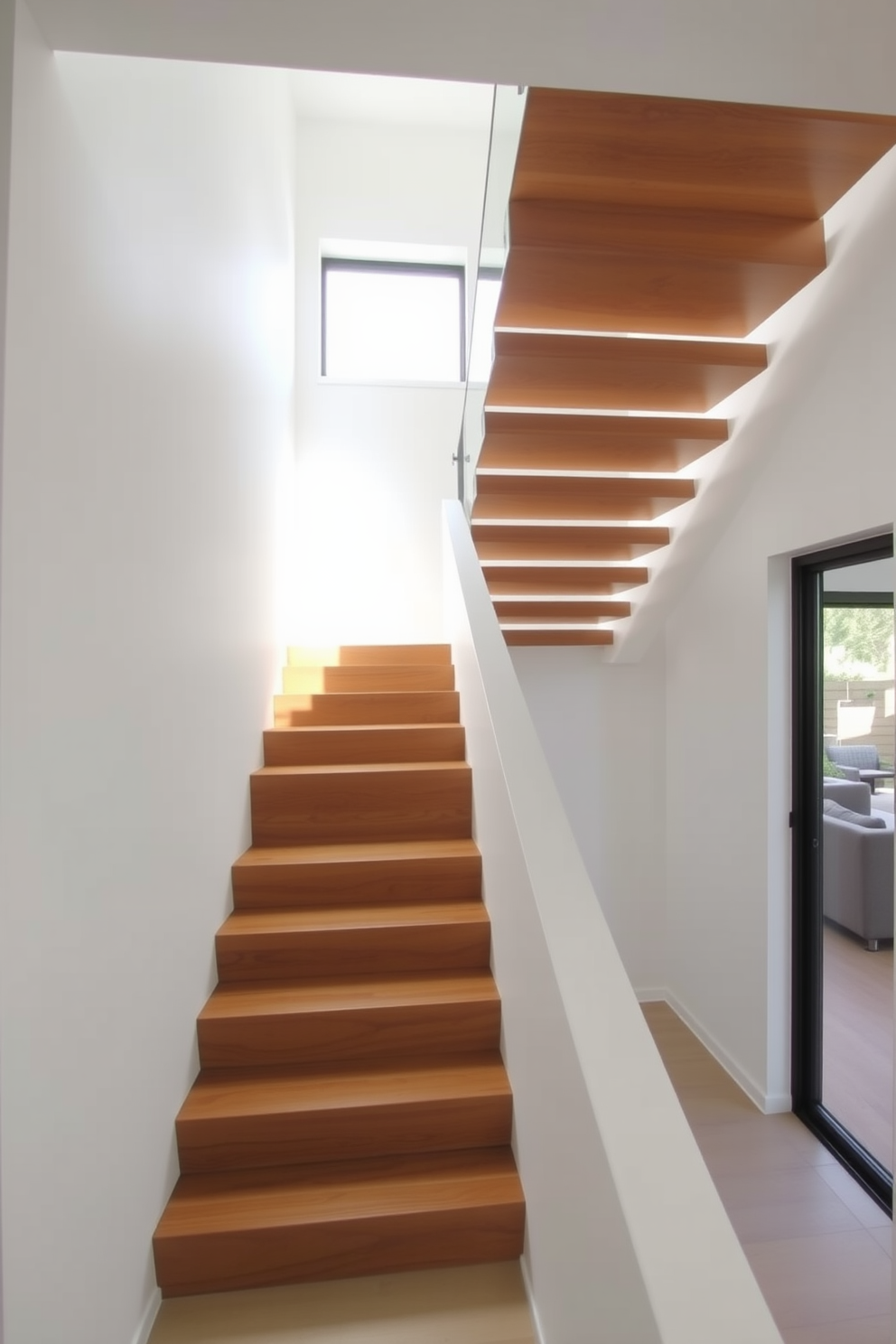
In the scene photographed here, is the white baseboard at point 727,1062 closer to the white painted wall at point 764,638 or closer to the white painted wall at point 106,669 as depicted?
the white painted wall at point 764,638

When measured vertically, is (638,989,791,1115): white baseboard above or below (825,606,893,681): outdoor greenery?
below

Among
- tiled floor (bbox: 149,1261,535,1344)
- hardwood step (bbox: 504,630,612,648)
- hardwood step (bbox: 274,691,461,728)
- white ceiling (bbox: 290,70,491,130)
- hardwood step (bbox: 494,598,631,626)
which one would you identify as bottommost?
tiled floor (bbox: 149,1261,535,1344)

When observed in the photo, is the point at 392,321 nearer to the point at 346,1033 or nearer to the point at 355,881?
the point at 355,881

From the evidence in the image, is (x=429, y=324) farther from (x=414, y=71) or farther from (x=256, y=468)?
(x=414, y=71)

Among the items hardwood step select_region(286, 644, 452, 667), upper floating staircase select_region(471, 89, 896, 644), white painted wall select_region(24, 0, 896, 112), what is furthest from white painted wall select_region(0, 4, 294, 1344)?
hardwood step select_region(286, 644, 452, 667)

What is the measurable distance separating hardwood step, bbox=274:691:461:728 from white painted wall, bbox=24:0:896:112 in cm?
237

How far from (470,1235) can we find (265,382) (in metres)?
3.55

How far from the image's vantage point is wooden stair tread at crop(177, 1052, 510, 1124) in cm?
199

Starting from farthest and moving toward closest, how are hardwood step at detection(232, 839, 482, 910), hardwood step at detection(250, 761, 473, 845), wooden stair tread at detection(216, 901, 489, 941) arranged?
hardwood step at detection(250, 761, 473, 845) < hardwood step at detection(232, 839, 482, 910) < wooden stair tread at detection(216, 901, 489, 941)

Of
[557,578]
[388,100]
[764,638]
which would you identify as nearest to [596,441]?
[557,578]

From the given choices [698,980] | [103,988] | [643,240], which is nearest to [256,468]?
[643,240]

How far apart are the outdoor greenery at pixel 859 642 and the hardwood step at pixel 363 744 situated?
5.12ft

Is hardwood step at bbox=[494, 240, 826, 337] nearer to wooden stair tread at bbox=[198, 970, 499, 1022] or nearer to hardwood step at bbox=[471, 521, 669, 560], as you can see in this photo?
hardwood step at bbox=[471, 521, 669, 560]

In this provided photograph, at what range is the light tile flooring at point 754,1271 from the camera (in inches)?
66.7
